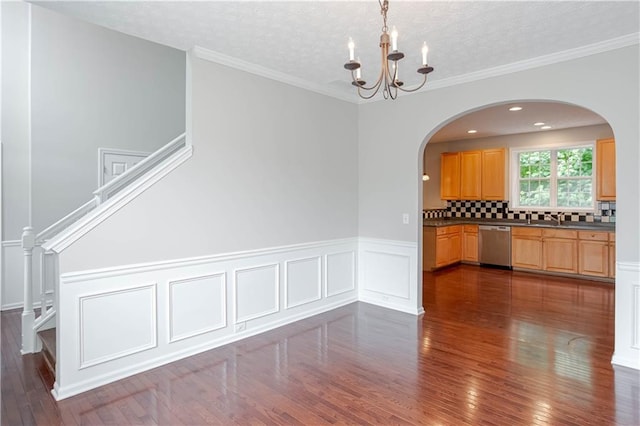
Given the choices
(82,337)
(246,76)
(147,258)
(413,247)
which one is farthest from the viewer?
(413,247)

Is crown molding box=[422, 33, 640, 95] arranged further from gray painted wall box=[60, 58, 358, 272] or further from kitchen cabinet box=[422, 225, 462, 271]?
kitchen cabinet box=[422, 225, 462, 271]

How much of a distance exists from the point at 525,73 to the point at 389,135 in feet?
5.31

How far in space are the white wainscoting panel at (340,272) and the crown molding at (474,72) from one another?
208 cm

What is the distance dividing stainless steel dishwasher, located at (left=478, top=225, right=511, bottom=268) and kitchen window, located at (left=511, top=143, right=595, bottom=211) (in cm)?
78

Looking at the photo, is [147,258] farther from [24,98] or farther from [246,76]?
[24,98]

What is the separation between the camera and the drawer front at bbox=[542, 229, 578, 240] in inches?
249

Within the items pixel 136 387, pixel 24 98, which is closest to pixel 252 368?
pixel 136 387

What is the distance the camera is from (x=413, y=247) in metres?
4.52

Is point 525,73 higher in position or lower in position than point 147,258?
higher

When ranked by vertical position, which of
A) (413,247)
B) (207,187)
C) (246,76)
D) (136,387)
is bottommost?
(136,387)

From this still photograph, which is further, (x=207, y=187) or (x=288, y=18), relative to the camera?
(x=207, y=187)

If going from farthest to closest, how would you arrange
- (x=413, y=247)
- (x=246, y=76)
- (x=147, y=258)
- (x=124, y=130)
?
(x=124, y=130) → (x=413, y=247) → (x=246, y=76) → (x=147, y=258)

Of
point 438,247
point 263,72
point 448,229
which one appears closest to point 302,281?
point 263,72

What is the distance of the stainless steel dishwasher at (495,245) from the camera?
714cm
